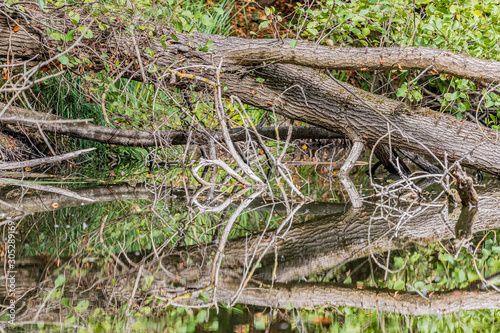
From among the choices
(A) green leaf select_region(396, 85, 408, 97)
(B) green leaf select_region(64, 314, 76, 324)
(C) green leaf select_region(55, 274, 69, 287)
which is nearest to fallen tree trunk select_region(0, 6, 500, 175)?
(A) green leaf select_region(396, 85, 408, 97)

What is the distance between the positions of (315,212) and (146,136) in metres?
2.08

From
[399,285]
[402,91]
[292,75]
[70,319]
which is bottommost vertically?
[70,319]

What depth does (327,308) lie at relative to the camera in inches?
66.2

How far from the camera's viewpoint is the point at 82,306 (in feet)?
5.23

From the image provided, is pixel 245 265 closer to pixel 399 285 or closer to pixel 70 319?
pixel 399 285

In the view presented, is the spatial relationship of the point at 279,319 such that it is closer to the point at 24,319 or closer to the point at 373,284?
the point at 373,284

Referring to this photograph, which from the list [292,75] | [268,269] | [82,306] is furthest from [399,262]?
[292,75]

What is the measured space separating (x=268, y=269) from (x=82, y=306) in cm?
72

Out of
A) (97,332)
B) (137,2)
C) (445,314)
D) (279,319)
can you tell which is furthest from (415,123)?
(97,332)

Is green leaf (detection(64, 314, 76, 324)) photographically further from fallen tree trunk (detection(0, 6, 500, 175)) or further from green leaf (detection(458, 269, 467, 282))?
fallen tree trunk (detection(0, 6, 500, 175))

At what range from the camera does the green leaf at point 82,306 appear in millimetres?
1573

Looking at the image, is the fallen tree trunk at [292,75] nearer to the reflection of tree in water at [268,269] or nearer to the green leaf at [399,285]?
the reflection of tree in water at [268,269]

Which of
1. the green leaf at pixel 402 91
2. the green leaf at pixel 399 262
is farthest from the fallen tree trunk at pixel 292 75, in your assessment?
the green leaf at pixel 399 262

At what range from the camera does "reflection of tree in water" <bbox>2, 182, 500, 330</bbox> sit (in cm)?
169
